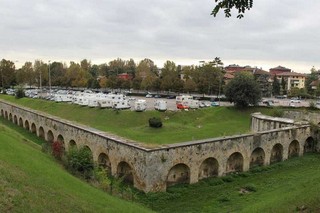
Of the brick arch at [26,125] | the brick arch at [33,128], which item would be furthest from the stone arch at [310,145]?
the brick arch at [26,125]

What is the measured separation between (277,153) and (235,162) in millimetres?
5815

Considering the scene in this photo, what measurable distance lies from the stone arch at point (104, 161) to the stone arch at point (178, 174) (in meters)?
4.53

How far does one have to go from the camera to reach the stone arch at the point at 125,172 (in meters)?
21.3

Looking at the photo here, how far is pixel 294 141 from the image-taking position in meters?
29.6

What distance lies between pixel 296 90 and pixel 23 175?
234 ft

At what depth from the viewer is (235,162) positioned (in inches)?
960

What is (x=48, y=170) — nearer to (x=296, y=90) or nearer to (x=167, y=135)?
(x=167, y=135)

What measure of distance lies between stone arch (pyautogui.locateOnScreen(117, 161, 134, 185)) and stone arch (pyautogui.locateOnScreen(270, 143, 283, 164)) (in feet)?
41.2

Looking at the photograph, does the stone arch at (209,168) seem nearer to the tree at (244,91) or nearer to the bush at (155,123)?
the bush at (155,123)

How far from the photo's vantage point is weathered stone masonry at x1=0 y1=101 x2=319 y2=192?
65.3ft

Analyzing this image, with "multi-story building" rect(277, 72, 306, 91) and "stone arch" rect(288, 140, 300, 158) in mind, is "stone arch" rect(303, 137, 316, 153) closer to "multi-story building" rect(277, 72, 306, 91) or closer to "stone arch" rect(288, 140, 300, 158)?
"stone arch" rect(288, 140, 300, 158)

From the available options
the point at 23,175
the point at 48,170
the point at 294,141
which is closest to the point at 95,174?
the point at 48,170

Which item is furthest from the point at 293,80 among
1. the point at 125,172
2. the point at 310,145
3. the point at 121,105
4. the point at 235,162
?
the point at 125,172

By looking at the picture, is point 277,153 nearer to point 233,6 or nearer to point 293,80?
point 233,6
